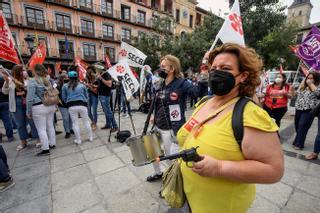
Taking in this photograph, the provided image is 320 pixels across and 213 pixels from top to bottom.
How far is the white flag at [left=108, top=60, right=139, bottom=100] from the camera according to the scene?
427cm

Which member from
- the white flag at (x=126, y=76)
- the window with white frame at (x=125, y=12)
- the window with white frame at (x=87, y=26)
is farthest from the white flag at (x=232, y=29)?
the window with white frame at (x=125, y=12)

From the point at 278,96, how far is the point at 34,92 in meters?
5.66

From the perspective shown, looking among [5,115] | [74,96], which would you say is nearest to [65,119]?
[74,96]

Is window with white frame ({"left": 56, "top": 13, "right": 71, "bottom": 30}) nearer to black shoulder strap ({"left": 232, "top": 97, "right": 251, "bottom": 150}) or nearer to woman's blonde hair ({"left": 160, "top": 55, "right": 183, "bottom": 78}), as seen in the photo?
woman's blonde hair ({"left": 160, "top": 55, "right": 183, "bottom": 78})

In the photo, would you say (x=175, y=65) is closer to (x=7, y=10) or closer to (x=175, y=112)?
(x=175, y=112)

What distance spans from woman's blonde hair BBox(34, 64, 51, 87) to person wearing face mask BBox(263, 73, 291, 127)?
5439mm

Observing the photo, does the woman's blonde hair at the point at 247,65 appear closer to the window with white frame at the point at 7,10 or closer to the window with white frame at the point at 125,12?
the window with white frame at the point at 7,10

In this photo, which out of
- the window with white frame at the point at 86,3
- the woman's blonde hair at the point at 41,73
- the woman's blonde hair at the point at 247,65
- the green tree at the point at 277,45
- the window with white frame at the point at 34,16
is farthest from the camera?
the window with white frame at the point at 86,3

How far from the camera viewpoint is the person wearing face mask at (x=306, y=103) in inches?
146

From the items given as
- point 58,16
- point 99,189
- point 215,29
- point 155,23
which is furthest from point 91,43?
point 99,189

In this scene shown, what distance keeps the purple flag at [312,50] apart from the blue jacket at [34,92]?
246 inches

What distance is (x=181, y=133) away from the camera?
4.52 feet

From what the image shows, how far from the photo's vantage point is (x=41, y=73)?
359 centimetres

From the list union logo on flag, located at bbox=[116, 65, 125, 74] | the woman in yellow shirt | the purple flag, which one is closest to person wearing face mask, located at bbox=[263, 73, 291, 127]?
the purple flag
